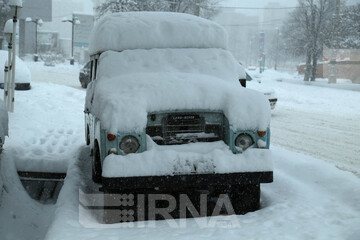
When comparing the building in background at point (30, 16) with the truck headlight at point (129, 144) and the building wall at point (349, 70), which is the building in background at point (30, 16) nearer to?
the building wall at point (349, 70)

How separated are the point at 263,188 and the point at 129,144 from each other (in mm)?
2259

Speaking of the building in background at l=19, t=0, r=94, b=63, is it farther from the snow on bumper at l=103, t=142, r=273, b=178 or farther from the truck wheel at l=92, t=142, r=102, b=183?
the snow on bumper at l=103, t=142, r=273, b=178

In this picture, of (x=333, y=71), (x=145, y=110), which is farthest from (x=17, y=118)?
(x=333, y=71)

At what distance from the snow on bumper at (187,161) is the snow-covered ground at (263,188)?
52 cm

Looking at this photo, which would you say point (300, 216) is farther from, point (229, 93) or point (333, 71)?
point (333, 71)

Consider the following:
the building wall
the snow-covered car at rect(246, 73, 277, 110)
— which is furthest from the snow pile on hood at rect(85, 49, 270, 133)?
the building wall

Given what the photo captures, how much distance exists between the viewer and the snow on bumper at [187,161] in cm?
414

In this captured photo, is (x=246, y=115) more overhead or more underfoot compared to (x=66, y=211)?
more overhead

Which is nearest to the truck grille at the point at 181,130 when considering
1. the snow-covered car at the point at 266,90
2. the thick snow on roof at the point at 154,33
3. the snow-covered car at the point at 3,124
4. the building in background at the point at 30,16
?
the thick snow on roof at the point at 154,33

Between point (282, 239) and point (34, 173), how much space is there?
4.62 m

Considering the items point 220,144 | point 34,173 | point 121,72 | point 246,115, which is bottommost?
point 34,173

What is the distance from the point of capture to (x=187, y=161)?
4.29 m

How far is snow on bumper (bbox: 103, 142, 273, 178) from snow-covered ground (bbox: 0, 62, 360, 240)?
0.52 m

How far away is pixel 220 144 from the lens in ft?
15.1
